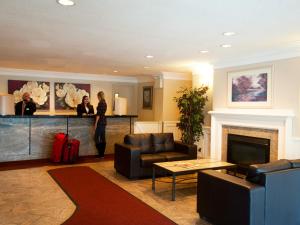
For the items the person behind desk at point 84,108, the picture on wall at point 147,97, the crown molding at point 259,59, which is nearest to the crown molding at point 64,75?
the picture on wall at point 147,97

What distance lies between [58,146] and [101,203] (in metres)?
2.80

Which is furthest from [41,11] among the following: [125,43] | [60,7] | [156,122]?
[156,122]

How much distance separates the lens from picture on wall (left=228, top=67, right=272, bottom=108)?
4.77 metres

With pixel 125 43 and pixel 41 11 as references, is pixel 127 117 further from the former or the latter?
pixel 41 11

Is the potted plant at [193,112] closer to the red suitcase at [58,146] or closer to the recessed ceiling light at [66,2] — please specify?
the red suitcase at [58,146]

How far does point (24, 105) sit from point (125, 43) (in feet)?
12.5

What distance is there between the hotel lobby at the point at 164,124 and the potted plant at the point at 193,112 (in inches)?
6.6

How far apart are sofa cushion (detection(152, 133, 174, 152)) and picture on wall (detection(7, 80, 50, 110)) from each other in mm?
4282

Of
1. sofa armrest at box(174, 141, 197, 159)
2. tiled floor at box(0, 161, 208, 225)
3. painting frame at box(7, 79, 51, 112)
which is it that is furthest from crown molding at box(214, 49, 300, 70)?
painting frame at box(7, 79, 51, 112)

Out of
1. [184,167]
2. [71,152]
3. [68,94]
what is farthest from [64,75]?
[184,167]

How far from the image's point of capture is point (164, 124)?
25.5 feet

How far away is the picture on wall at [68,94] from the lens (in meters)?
8.40

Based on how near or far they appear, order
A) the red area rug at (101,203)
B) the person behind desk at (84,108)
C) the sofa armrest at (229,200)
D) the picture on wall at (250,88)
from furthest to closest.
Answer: the person behind desk at (84,108) → the picture on wall at (250,88) → the red area rug at (101,203) → the sofa armrest at (229,200)

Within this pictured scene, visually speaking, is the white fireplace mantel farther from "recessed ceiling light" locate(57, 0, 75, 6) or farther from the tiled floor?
"recessed ceiling light" locate(57, 0, 75, 6)
